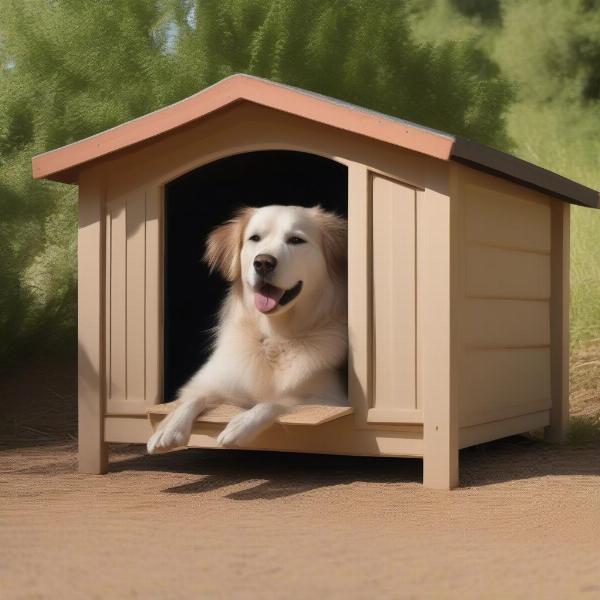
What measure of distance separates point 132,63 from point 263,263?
5.34 meters

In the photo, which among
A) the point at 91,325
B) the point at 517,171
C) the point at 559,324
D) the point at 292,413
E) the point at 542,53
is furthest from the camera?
the point at 542,53

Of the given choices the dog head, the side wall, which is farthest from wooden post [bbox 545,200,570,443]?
the dog head

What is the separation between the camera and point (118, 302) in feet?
18.9

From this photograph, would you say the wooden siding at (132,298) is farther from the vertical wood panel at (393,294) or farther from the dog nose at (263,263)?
the vertical wood panel at (393,294)

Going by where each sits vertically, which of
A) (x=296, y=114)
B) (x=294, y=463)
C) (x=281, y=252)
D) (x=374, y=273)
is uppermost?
(x=296, y=114)

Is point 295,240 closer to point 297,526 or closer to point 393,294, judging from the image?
point 393,294

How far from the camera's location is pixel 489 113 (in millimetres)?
10797

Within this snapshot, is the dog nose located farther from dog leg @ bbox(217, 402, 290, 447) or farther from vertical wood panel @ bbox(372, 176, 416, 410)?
dog leg @ bbox(217, 402, 290, 447)

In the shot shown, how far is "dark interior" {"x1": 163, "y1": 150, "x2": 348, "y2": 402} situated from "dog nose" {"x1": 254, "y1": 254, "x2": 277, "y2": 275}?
1.52 metres

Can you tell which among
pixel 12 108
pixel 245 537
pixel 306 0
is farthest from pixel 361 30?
pixel 245 537

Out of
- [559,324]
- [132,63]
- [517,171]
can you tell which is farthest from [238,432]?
[132,63]

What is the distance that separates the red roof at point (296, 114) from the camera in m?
4.95

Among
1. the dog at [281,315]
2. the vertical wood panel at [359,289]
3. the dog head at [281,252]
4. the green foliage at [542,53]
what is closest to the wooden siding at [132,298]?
the dog at [281,315]

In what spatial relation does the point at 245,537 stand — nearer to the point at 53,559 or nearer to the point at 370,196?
the point at 53,559
